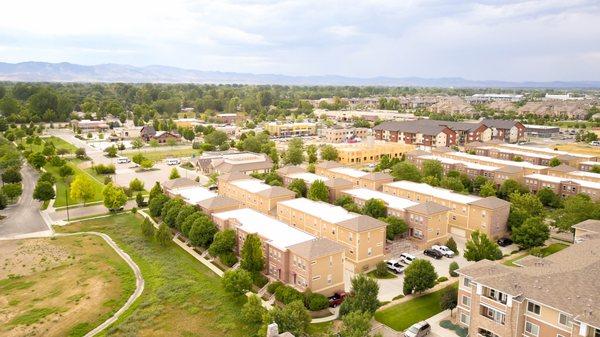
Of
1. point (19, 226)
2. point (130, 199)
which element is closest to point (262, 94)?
point (130, 199)

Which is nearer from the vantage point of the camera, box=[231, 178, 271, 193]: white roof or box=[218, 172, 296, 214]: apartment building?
box=[218, 172, 296, 214]: apartment building

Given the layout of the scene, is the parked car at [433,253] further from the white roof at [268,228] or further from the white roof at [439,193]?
the white roof at [268,228]

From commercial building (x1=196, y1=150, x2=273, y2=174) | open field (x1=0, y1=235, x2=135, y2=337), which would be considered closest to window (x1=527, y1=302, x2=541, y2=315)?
open field (x1=0, y1=235, x2=135, y2=337)

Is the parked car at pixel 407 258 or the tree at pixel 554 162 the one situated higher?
the tree at pixel 554 162

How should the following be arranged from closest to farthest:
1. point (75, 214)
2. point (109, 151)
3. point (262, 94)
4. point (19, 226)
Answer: point (19, 226), point (75, 214), point (109, 151), point (262, 94)

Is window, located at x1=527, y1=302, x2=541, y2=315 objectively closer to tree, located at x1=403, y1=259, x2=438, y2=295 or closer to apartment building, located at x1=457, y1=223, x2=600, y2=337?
apartment building, located at x1=457, y1=223, x2=600, y2=337

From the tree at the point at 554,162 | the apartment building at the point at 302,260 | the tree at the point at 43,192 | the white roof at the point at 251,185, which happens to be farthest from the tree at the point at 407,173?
the tree at the point at 43,192

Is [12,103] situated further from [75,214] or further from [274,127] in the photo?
[75,214]
